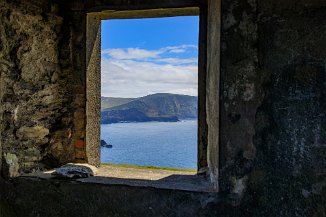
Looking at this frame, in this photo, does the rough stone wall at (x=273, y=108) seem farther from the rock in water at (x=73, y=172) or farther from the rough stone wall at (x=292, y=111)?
the rock in water at (x=73, y=172)

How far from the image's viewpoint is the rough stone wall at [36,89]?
2.47 m

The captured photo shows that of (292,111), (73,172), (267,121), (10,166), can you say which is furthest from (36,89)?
(292,111)

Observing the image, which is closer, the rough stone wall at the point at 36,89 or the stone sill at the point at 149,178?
the stone sill at the point at 149,178

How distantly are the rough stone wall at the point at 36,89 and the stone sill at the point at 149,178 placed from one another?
23 cm

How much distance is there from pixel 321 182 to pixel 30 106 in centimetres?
214

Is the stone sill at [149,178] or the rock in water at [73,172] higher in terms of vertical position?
the rock in water at [73,172]

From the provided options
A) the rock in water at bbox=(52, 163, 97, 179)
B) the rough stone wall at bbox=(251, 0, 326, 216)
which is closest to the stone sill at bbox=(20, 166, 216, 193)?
the rock in water at bbox=(52, 163, 97, 179)

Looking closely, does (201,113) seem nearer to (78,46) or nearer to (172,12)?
(172,12)

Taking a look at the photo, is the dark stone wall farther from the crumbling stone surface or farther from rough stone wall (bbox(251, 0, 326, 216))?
the crumbling stone surface

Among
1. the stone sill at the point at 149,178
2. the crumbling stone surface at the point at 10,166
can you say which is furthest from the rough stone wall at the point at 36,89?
the stone sill at the point at 149,178

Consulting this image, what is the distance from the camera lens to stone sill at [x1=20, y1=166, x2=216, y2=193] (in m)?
2.21

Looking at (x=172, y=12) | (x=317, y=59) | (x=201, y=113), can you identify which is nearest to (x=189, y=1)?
(x=172, y=12)

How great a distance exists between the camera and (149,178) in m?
2.51

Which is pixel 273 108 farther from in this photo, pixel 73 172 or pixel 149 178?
pixel 73 172
